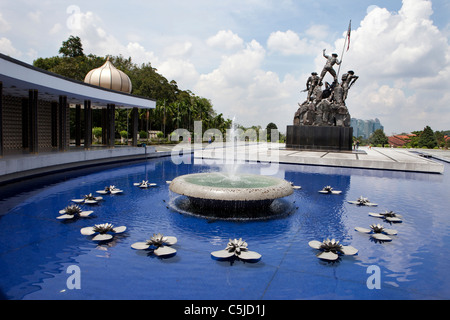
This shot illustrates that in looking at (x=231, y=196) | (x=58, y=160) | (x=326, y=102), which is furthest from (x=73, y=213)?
(x=326, y=102)

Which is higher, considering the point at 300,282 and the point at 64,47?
the point at 64,47

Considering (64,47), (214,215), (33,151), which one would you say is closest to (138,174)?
(33,151)

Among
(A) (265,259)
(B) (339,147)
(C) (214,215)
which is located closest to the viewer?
(A) (265,259)

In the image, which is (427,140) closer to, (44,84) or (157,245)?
(44,84)

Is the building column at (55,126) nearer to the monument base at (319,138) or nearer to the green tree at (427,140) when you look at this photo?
the monument base at (319,138)

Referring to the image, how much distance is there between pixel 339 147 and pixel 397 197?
1576 cm

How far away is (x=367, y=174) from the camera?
1694 cm

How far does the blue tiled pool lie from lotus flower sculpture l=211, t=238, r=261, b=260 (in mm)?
137

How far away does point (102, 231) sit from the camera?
6430mm

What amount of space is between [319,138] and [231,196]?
21119mm

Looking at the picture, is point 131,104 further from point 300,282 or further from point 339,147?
point 300,282

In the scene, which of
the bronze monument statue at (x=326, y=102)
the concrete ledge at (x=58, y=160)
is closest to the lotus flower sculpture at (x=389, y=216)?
the concrete ledge at (x=58, y=160)

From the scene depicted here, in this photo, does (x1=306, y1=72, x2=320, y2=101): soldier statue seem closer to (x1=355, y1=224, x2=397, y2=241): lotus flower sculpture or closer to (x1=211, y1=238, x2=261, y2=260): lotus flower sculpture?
(x1=355, y1=224, x2=397, y2=241): lotus flower sculpture

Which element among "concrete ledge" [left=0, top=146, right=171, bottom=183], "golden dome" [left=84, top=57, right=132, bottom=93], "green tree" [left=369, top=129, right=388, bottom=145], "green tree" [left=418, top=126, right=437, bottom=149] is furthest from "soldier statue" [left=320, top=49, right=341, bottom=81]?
"green tree" [left=369, top=129, right=388, bottom=145]
